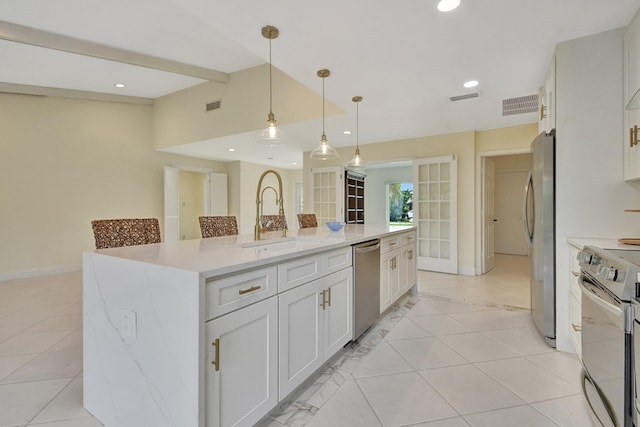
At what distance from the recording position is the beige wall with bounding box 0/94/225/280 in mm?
4633

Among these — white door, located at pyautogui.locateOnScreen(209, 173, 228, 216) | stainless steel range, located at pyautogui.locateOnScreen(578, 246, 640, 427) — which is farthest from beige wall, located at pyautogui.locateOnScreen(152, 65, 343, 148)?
stainless steel range, located at pyautogui.locateOnScreen(578, 246, 640, 427)

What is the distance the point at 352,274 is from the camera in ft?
7.36

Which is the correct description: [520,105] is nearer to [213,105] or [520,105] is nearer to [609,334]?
[609,334]

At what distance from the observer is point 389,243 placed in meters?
2.93

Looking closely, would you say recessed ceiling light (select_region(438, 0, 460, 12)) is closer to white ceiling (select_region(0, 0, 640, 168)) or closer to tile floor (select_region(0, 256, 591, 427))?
white ceiling (select_region(0, 0, 640, 168))

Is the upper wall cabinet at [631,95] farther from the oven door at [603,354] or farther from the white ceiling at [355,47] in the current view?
the oven door at [603,354]

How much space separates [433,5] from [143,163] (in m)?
6.11

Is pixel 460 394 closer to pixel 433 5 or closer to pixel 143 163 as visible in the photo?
pixel 433 5

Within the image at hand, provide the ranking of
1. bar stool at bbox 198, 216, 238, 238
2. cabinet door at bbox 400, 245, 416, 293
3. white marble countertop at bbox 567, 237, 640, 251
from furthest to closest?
cabinet door at bbox 400, 245, 416, 293
bar stool at bbox 198, 216, 238, 238
white marble countertop at bbox 567, 237, 640, 251

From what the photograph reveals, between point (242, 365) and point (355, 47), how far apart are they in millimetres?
2442

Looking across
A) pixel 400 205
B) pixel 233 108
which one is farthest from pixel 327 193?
pixel 400 205

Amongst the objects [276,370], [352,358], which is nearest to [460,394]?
[352,358]

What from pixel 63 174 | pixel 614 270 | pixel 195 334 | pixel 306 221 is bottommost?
pixel 195 334

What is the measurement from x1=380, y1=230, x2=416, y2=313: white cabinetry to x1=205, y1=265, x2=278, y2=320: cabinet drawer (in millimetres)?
1537
